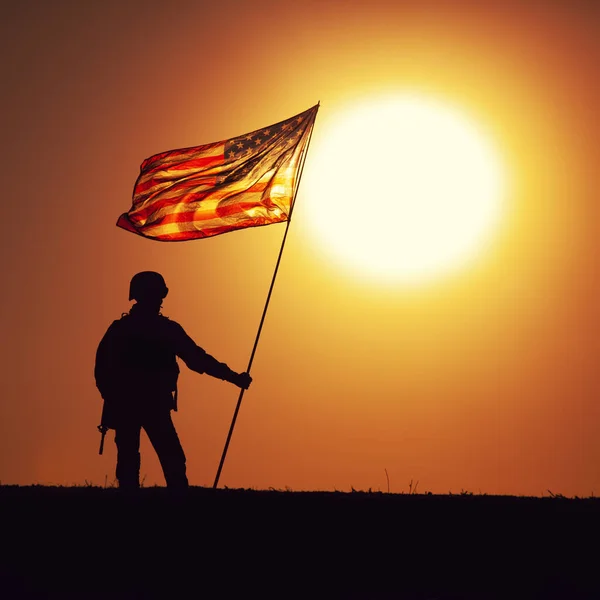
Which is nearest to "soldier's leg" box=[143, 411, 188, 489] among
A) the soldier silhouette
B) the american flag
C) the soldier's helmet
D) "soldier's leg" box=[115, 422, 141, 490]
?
the soldier silhouette

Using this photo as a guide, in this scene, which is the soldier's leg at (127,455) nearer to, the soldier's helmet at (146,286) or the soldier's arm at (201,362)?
the soldier's arm at (201,362)

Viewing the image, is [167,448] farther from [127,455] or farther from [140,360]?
[140,360]

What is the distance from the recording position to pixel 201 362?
13.5 meters

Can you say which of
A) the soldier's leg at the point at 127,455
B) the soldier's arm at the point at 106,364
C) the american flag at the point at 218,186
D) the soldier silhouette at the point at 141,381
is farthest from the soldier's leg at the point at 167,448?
the american flag at the point at 218,186

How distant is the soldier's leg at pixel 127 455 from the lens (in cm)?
1298

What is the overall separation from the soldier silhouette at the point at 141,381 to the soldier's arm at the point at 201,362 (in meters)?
0.05

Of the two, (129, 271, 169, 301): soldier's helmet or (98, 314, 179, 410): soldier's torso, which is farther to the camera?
(129, 271, 169, 301): soldier's helmet

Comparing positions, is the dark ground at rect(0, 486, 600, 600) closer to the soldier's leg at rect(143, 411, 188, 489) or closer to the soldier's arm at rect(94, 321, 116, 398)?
the soldier's leg at rect(143, 411, 188, 489)

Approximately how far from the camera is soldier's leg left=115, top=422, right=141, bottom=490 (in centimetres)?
1298

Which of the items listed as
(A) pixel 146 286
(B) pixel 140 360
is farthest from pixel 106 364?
(A) pixel 146 286

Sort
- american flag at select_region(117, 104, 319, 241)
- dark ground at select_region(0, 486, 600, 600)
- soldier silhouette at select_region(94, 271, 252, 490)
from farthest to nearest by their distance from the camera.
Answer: american flag at select_region(117, 104, 319, 241), soldier silhouette at select_region(94, 271, 252, 490), dark ground at select_region(0, 486, 600, 600)

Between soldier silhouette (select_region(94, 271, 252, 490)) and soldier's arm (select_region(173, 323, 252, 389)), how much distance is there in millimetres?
46

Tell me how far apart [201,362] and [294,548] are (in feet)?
12.8

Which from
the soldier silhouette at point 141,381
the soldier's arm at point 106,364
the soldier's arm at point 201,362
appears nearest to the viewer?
the soldier silhouette at point 141,381
